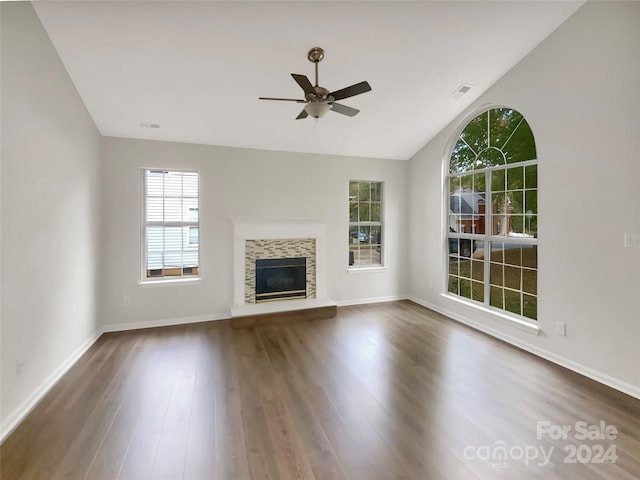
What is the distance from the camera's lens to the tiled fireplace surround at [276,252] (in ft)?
14.2

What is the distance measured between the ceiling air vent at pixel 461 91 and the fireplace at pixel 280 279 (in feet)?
10.4

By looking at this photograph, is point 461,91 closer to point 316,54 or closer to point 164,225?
point 316,54

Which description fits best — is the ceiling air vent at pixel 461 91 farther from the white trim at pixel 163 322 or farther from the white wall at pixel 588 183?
the white trim at pixel 163 322

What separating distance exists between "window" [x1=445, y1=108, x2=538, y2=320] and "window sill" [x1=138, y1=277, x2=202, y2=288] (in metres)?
4.02

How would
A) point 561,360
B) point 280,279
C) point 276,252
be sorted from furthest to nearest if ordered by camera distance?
point 280,279, point 276,252, point 561,360

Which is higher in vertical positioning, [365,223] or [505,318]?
[365,223]

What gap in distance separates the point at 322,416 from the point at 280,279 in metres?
2.71

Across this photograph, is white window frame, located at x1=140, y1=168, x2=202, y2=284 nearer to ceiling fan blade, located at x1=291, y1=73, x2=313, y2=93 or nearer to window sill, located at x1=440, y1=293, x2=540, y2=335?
ceiling fan blade, located at x1=291, y1=73, x2=313, y2=93

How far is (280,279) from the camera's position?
471 cm

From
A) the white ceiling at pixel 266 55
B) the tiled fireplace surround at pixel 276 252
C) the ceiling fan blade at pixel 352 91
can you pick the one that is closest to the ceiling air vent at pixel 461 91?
the white ceiling at pixel 266 55

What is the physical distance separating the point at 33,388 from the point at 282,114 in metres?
3.69

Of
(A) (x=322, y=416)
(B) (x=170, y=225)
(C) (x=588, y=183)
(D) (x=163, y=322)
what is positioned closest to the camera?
(A) (x=322, y=416)

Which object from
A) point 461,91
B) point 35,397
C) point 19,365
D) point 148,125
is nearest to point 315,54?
point 461,91

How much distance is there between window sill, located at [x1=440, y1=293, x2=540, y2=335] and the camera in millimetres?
3285
